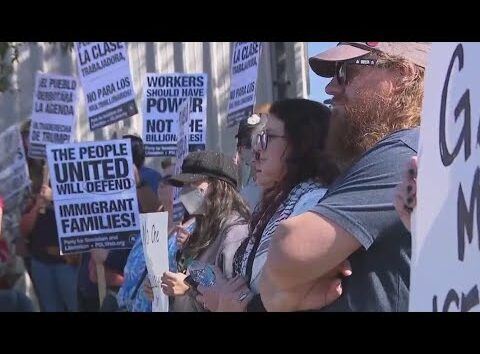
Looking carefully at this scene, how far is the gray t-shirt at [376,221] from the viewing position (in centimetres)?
289

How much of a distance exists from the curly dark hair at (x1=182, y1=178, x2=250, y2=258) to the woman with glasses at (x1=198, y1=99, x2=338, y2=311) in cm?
106

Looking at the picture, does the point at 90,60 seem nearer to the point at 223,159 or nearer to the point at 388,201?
the point at 223,159

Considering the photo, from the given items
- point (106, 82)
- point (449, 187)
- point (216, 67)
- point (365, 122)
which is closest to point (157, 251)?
point (365, 122)

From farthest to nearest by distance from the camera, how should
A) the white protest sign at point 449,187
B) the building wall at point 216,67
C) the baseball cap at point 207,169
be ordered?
the building wall at point 216,67
the baseball cap at point 207,169
the white protest sign at point 449,187

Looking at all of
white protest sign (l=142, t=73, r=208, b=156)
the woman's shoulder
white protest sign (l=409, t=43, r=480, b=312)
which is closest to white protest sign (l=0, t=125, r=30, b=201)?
white protest sign (l=142, t=73, r=208, b=156)

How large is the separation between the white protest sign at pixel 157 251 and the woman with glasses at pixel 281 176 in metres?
1.22

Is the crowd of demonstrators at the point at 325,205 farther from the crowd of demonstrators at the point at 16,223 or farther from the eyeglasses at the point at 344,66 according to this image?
the crowd of demonstrators at the point at 16,223

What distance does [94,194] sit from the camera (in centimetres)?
721

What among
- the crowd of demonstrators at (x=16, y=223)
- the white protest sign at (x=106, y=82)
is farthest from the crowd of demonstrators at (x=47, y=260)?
the white protest sign at (x=106, y=82)

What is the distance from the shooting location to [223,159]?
5.32 m

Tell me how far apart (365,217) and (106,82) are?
596 centimetres
